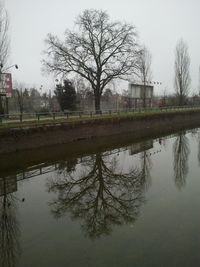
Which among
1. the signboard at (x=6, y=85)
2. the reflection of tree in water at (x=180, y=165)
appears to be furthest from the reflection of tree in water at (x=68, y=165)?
the signboard at (x=6, y=85)

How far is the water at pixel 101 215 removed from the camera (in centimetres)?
475

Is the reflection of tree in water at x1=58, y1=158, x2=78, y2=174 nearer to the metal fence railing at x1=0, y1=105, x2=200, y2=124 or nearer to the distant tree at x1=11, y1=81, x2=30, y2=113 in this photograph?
the metal fence railing at x1=0, y1=105, x2=200, y2=124

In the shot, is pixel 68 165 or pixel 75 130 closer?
pixel 68 165

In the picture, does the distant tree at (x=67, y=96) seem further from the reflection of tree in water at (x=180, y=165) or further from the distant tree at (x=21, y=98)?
the reflection of tree in water at (x=180, y=165)

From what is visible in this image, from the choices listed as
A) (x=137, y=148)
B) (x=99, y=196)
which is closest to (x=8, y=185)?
(x=99, y=196)

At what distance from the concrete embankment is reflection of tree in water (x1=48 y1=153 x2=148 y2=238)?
19.2 feet

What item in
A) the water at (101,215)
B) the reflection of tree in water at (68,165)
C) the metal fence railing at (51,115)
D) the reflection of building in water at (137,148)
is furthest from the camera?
the metal fence railing at (51,115)

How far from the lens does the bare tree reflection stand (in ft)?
15.8

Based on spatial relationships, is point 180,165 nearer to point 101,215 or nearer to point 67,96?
point 101,215

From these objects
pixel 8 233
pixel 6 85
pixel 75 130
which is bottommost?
pixel 8 233

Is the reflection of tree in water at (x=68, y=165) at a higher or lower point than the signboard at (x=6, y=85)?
lower

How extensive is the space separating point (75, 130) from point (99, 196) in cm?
1138

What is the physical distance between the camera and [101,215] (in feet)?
22.0

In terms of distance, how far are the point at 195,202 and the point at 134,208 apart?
2.12 meters
